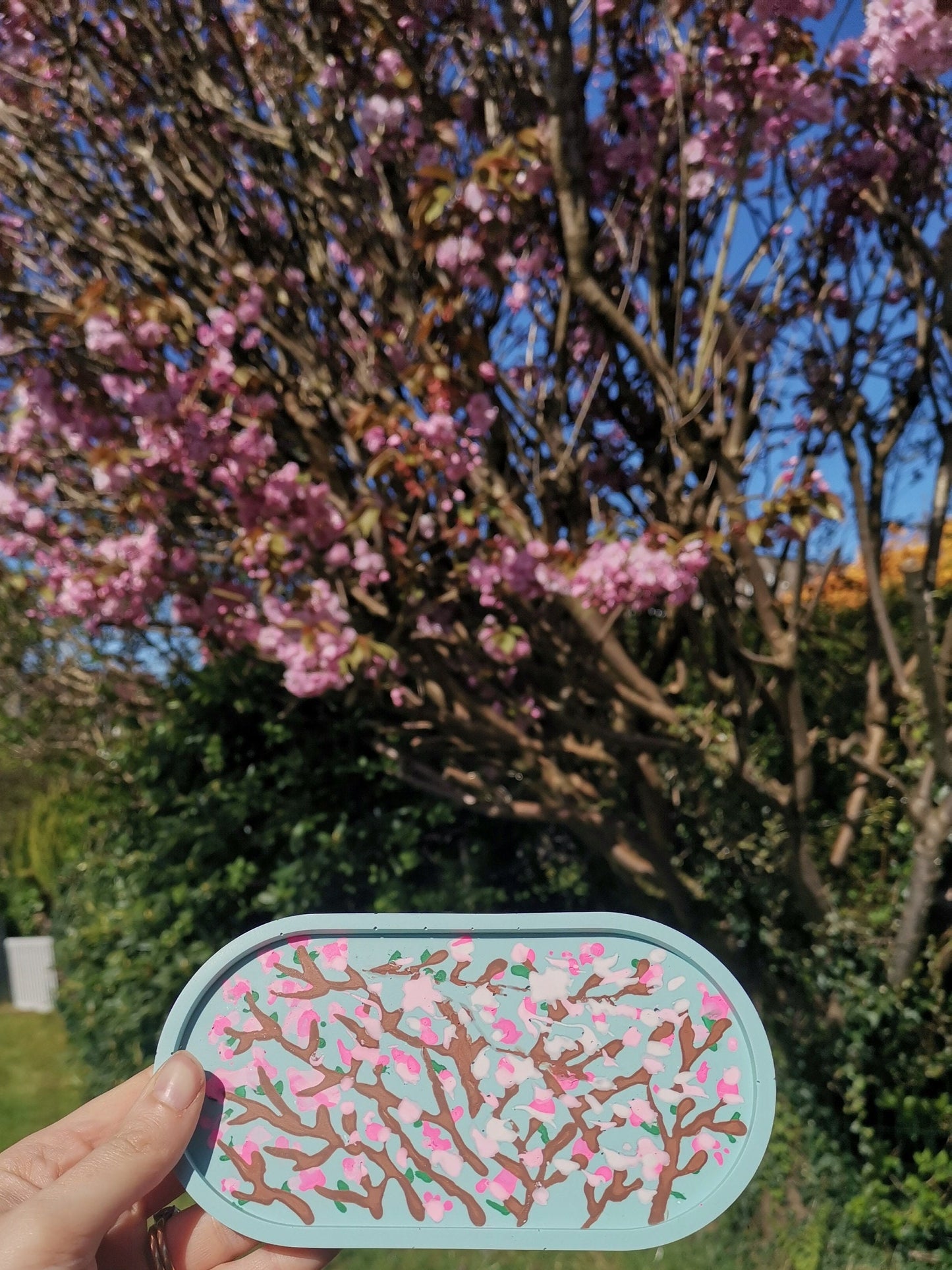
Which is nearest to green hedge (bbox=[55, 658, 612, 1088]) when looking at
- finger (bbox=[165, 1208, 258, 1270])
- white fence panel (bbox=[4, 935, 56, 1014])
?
finger (bbox=[165, 1208, 258, 1270])

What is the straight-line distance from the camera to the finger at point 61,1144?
4.18 feet

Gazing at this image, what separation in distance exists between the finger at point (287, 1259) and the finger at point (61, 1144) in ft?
0.93

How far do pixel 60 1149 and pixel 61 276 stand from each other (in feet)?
9.07

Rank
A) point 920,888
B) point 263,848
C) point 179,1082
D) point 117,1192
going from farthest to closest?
point 263,848
point 920,888
point 179,1082
point 117,1192

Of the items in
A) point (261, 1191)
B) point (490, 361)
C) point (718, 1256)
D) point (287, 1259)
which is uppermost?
point (490, 361)

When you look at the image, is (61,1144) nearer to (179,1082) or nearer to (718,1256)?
(179,1082)

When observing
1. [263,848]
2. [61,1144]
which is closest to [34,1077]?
[263,848]

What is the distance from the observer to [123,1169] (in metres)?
1.11

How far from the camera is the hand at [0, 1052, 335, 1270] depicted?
106cm

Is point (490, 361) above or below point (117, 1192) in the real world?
above

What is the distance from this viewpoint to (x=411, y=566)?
2.58m

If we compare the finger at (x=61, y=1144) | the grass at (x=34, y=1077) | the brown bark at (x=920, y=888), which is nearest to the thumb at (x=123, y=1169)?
the finger at (x=61, y=1144)

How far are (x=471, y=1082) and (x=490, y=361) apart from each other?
1.90 meters

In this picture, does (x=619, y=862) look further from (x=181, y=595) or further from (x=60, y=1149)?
(x=60, y=1149)
